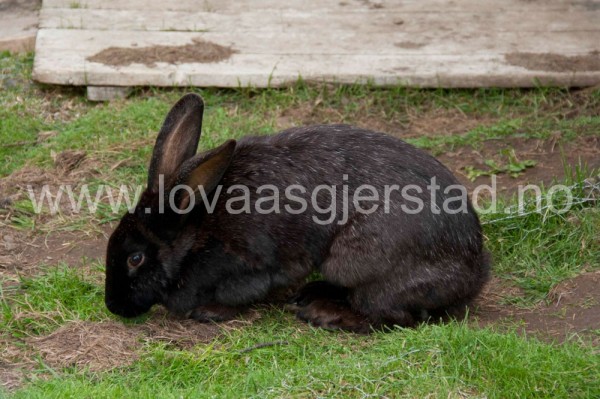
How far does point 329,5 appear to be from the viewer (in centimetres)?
855

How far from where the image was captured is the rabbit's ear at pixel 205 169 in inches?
194

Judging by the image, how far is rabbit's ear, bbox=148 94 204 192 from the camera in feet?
17.0

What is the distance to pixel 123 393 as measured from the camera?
A: 437 centimetres

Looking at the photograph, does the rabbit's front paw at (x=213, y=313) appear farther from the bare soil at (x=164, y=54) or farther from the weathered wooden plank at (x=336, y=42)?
A: the weathered wooden plank at (x=336, y=42)

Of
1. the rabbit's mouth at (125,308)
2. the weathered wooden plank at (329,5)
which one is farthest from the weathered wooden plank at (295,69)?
the rabbit's mouth at (125,308)

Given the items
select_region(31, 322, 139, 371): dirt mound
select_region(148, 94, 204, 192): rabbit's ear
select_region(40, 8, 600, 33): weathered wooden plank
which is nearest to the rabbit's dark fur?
select_region(148, 94, 204, 192): rabbit's ear

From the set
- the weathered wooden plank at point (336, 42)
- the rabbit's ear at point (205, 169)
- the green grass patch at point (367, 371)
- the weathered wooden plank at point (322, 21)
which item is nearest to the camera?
the green grass patch at point (367, 371)

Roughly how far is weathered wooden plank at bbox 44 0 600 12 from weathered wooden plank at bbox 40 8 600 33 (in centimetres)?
7

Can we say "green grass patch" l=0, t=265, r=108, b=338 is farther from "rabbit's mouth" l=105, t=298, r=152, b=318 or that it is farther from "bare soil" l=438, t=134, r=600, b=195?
"bare soil" l=438, t=134, r=600, b=195

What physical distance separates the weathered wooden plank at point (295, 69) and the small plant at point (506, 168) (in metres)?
1.00

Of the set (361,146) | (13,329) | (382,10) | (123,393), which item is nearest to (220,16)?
(382,10)

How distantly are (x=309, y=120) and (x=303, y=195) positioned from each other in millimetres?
2198

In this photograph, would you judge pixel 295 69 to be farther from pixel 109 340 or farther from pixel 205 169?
pixel 109 340

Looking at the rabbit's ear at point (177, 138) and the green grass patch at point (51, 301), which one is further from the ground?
the rabbit's ear at point (177, 138)
